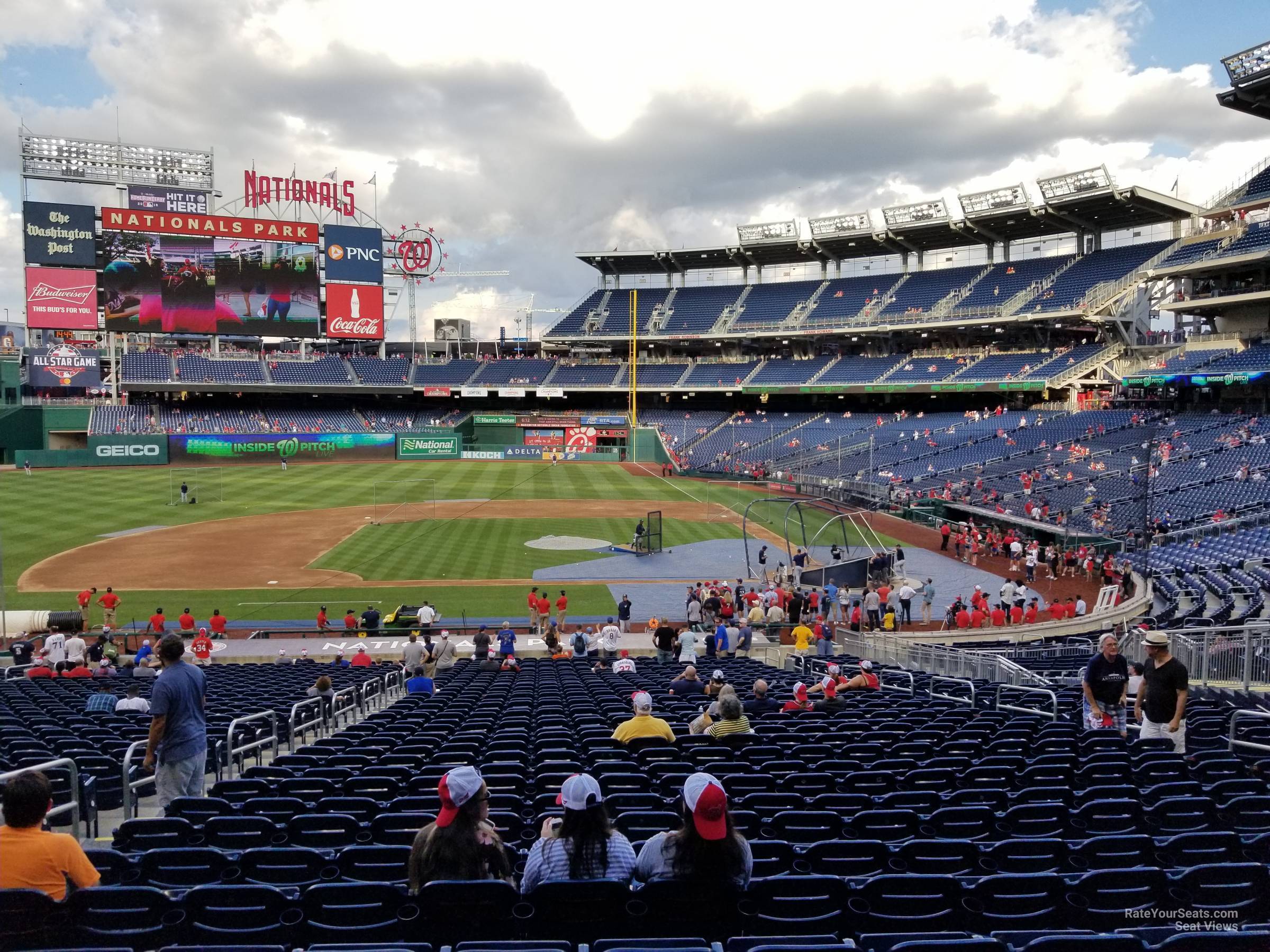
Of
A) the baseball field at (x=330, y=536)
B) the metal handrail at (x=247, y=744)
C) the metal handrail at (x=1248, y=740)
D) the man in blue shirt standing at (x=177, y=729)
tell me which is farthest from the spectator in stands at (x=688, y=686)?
the baseball field at (x=330, y=536)

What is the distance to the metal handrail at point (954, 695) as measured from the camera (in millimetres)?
12170

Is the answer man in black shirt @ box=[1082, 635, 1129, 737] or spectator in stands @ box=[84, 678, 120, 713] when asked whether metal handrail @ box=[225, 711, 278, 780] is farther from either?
man in black shirt @ box=[1082, 635, 1129, 737]

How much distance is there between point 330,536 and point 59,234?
51.0 meters

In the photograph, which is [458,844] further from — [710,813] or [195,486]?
[195,486]

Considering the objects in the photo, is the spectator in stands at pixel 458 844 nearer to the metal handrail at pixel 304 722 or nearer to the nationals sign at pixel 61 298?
the metal handrail at pixel 304 722

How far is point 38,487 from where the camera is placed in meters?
50.8

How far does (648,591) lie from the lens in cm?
2930

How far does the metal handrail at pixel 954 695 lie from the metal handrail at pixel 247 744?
9.64 meters

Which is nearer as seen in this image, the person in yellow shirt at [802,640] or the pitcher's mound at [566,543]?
the person in yellow shirt at [802,640]

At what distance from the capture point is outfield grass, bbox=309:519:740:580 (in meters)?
31.5

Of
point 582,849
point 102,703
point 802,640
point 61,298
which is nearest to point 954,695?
point 802,640

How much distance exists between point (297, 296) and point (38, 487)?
30577mm

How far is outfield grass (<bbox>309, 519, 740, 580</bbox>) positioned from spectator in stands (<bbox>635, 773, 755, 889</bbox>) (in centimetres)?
2679

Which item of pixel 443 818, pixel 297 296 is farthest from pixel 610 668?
pixel 297 296
